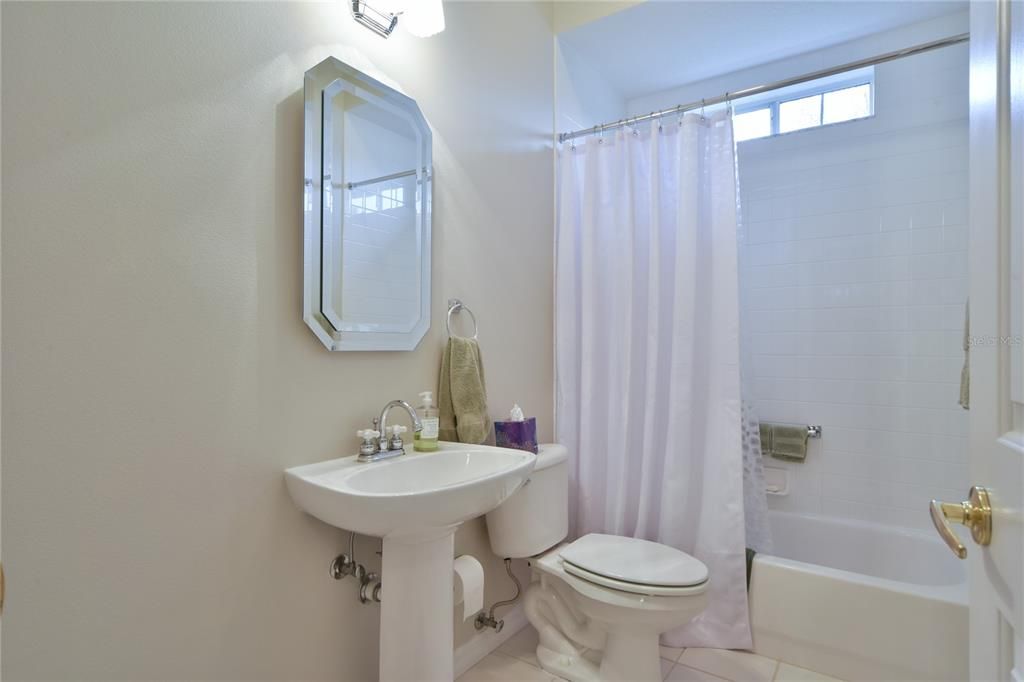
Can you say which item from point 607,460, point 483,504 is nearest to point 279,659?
point 483,504

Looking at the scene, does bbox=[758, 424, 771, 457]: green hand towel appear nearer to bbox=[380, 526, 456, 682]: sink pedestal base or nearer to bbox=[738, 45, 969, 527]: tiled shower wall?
bbox=[738, 45, 969, 527]: tiled shower wall

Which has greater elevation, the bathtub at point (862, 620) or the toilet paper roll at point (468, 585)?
the toilet paper roll at point (468, 585)

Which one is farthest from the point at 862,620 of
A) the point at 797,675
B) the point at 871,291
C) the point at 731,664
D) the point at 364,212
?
the point at 364,212

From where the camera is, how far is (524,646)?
2.04m

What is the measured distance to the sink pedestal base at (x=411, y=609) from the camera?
1318 millimetres

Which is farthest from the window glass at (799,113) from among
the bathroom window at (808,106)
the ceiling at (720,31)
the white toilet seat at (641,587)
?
the white toilet seat at (641,587)

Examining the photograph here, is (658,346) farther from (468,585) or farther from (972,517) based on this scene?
(972,517)

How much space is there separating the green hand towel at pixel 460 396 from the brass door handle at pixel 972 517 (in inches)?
50.0

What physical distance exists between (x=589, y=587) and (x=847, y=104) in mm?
2522

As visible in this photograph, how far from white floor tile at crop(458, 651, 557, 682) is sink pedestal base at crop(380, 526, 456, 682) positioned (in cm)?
57

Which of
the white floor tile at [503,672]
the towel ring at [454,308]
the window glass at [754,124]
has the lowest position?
the white floor tile at [503,672]

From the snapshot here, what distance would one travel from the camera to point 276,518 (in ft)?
4.25

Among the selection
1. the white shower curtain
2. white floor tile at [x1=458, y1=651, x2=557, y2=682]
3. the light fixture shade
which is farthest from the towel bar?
the light fixture shade

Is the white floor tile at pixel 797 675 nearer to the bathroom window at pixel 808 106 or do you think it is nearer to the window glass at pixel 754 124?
the bathroom window at pixel 808 106
